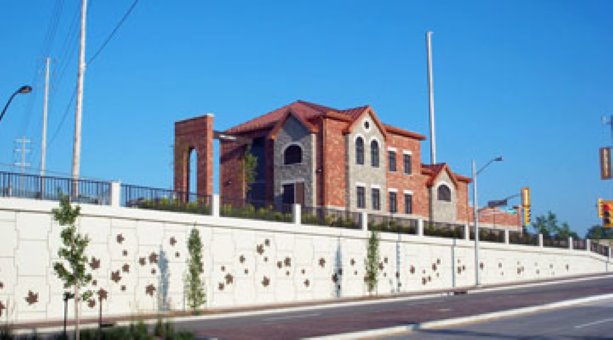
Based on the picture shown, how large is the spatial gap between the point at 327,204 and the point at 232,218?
45.8 ft

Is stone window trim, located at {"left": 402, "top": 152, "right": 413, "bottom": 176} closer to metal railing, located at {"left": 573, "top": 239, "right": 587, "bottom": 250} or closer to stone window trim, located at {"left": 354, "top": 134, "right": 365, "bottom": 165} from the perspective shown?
stone window trim, located at {"left": 354, "top": 134, "right": 365, "bottom": 165}

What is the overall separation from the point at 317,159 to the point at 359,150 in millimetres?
3887

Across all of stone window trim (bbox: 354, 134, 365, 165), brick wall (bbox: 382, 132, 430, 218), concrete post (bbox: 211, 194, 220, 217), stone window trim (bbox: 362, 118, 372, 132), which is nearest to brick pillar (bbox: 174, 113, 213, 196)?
concrete post (bbox: 211, 194, 220, 217)

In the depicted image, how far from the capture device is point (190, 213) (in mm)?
29500

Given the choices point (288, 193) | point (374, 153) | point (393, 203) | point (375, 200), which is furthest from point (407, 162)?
point (288, 193)

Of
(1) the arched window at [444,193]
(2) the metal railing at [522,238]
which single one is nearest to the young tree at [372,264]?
(2) the metal railing at [522,238]

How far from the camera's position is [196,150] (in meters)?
42.2

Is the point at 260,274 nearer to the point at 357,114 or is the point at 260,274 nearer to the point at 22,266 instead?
the point at 22,266

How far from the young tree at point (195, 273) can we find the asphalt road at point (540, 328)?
1219cm

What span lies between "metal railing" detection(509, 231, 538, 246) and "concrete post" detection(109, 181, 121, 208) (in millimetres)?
34369

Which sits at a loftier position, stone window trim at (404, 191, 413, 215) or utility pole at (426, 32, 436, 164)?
utility pole at (426, 32, 436, 164)

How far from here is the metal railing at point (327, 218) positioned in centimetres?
3604

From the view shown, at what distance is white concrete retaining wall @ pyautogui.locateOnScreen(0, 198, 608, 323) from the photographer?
76.6 ft

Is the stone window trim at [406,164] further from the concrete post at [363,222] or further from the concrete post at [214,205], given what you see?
the concrete post at [214,205]
